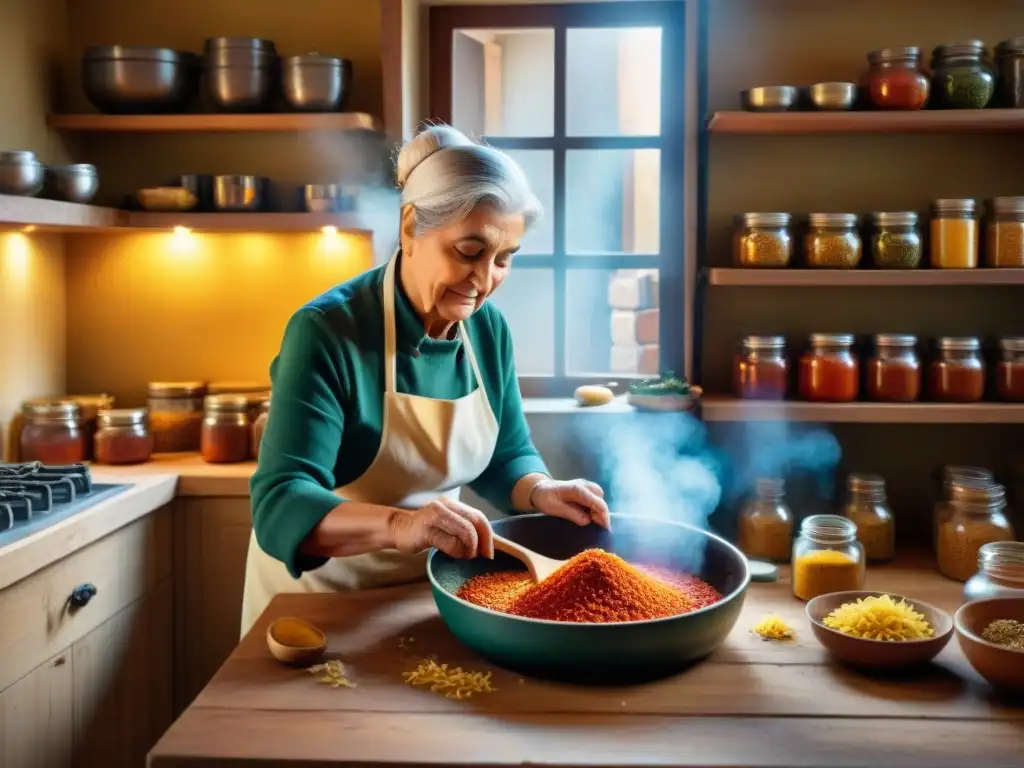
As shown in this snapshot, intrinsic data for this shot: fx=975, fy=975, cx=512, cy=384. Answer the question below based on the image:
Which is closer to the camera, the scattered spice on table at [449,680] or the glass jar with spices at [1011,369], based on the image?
the scattered spice on table at [449,680]

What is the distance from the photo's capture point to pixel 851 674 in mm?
1438

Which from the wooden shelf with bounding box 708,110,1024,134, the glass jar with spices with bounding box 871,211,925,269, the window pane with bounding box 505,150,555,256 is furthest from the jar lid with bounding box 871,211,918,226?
the window pane with bounding box 505,150,555,256

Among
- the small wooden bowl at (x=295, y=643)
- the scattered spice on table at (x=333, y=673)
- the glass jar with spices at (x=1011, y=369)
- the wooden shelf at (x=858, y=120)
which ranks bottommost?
the scattered spice on table at (x=333, y=673)

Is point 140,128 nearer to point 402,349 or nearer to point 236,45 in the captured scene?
point 236,45

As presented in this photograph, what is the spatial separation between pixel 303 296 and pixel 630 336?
1080mm

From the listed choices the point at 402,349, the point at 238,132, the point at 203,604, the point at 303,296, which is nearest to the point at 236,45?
the point at 238,132

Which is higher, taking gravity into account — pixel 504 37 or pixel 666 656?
pixel 504 37

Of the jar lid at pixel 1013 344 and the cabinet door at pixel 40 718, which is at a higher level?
the jar lid at pixel 1013 344

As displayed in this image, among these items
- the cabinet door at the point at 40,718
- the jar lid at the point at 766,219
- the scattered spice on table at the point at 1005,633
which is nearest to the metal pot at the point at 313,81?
the jar lid at the point at 766,219

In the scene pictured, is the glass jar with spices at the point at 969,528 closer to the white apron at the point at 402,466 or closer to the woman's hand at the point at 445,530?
the white apron at the point at 402,466

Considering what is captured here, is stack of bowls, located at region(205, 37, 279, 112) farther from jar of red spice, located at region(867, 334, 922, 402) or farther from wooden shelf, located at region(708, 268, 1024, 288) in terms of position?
jar of red spice, located at region(867, 334, 922, 402)

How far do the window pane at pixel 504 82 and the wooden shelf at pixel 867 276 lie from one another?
0.84 meters

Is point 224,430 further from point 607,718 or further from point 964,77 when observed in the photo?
point 964,77

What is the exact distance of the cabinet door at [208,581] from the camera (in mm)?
2695
